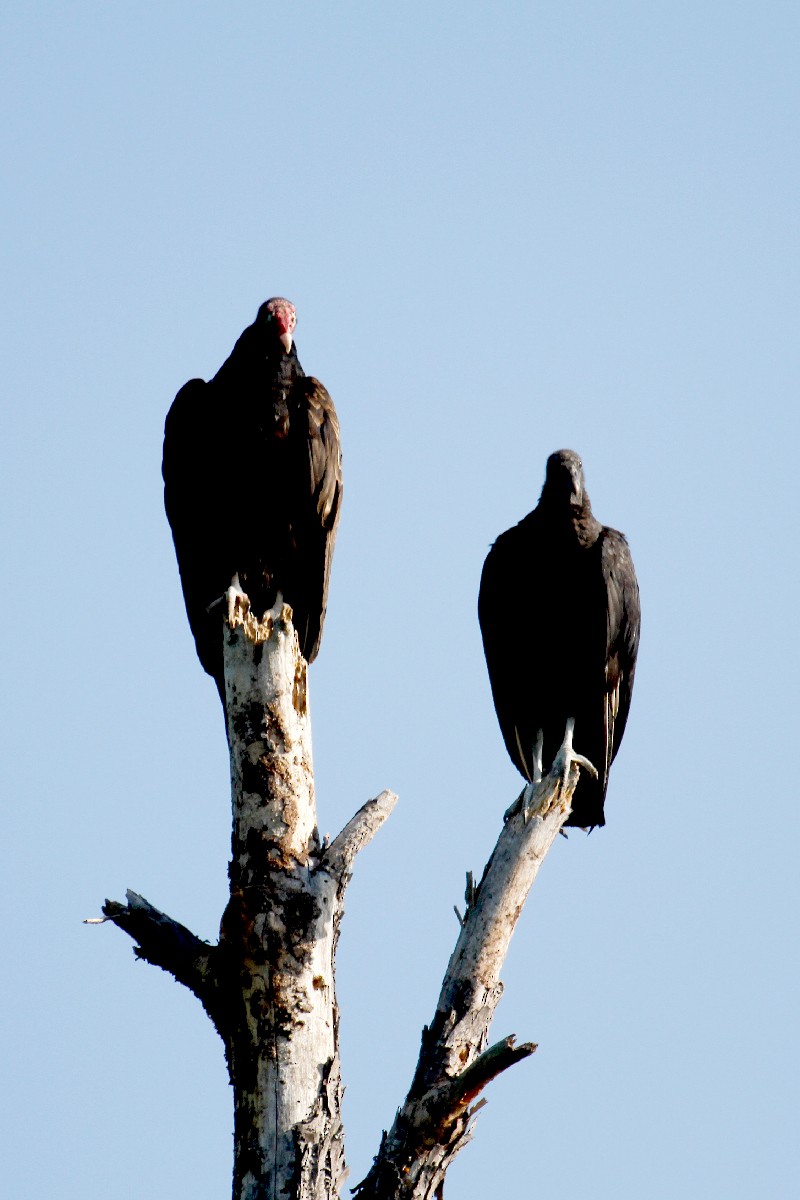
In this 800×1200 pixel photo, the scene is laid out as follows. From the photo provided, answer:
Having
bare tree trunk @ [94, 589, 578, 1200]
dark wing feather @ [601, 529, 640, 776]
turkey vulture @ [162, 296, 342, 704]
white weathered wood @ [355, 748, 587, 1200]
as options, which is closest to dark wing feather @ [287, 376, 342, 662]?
turkey vulture @ [162, 296, 342, 704]

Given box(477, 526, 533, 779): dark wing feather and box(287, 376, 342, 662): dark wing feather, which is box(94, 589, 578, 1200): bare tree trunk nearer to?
box(287, 376, 342, 662): dark wing feather

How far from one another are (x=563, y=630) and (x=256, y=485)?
3.98 feet

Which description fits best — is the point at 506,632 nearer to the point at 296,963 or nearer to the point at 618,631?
the point at 618,631

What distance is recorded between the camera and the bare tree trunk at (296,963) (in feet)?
10.8

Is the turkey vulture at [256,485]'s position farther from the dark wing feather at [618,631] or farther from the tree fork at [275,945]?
the dark wing feather at [618,631]

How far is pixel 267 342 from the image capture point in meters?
5.09

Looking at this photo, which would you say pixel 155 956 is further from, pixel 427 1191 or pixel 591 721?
pixel 591 721

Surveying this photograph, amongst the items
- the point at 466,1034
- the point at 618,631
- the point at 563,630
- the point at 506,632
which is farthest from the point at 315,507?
the point at 466,1034

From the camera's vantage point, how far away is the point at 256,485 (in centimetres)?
492

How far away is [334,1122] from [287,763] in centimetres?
94

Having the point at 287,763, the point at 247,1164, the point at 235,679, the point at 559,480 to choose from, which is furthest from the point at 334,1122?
the point at 559,480

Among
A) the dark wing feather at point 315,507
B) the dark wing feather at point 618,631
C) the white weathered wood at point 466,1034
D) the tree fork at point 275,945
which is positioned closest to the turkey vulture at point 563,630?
the dark wing feather at point 618,631

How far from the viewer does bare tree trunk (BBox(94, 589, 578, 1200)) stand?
10.8 feet

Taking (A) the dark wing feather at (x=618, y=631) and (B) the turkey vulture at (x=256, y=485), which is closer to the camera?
(B) the turkey vulture at (x=256, y=485)
